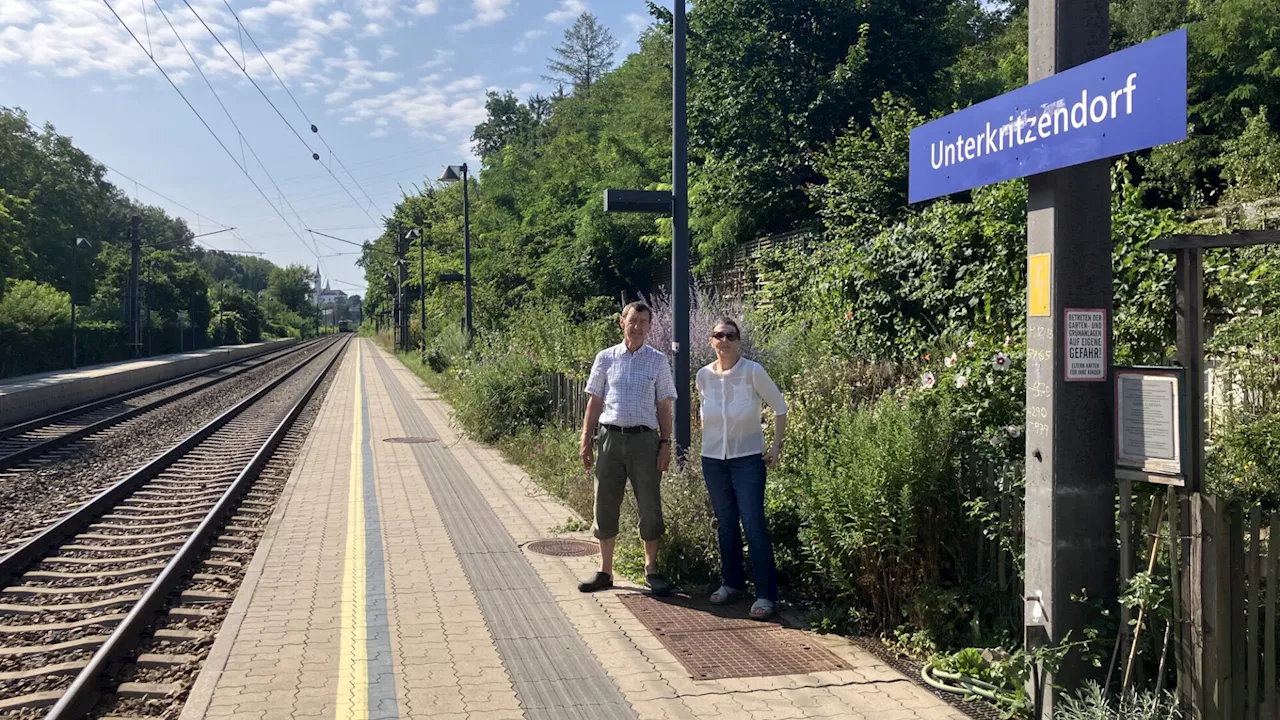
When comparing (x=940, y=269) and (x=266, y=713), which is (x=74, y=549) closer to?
(x=266, y=713)

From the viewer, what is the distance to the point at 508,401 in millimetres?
14945

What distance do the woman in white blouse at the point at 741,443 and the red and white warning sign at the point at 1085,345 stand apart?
201 centimetres

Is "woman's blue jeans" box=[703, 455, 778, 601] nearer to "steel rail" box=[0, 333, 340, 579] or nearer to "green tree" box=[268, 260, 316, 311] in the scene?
"steel rail" box=[0, 333, 340, 579]

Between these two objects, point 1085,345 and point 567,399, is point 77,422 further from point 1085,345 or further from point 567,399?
point 1085,345

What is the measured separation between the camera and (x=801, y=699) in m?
4.50

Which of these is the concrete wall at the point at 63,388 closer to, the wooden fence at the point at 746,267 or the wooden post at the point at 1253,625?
the wooden fence at the point at 746,267

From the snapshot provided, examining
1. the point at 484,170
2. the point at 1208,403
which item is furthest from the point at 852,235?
the point at 484,170

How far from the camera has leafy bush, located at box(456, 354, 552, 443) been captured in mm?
14641

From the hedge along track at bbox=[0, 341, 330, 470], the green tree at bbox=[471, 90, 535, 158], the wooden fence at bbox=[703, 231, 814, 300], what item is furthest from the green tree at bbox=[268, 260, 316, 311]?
the wooden fence at bbox=[703, 231, 814, 300]

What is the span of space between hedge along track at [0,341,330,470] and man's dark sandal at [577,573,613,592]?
10429 mm

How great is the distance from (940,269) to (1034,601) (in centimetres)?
538

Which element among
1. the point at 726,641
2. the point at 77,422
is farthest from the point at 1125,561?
the point at 77,422

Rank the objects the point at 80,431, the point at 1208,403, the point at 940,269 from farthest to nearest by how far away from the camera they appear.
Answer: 1. the point at 80,431
2. the point at 940,269
3. the point at 1208,403

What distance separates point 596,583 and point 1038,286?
3592mm
